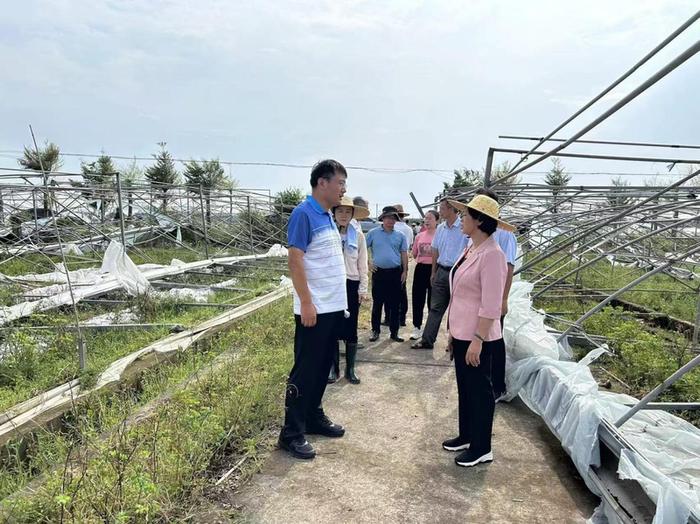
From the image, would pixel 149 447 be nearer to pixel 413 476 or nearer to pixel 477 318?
pixel 413 476

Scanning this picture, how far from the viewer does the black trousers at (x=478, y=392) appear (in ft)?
9.61

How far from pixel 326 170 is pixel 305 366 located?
1242mm

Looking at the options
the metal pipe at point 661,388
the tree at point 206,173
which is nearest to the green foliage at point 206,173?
the tree at point 206,173

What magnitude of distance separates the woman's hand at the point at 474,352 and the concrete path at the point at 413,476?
0.72 m

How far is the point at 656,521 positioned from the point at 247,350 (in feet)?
11.7

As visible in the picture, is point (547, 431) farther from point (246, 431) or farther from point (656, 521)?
point (246, 431)

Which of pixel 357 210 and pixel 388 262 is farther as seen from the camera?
pixel 388 262

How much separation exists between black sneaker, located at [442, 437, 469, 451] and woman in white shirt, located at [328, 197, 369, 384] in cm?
133

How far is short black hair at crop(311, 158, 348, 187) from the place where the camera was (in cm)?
298

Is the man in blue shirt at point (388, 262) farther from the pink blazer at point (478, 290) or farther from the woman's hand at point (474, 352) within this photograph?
the woman's hand at point (474, 352)

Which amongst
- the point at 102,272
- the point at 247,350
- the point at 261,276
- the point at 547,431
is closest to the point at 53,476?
the point at 247,350

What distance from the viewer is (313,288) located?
299cm

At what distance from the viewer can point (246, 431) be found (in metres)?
3.24

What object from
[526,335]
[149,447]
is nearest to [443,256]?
[526,335]
